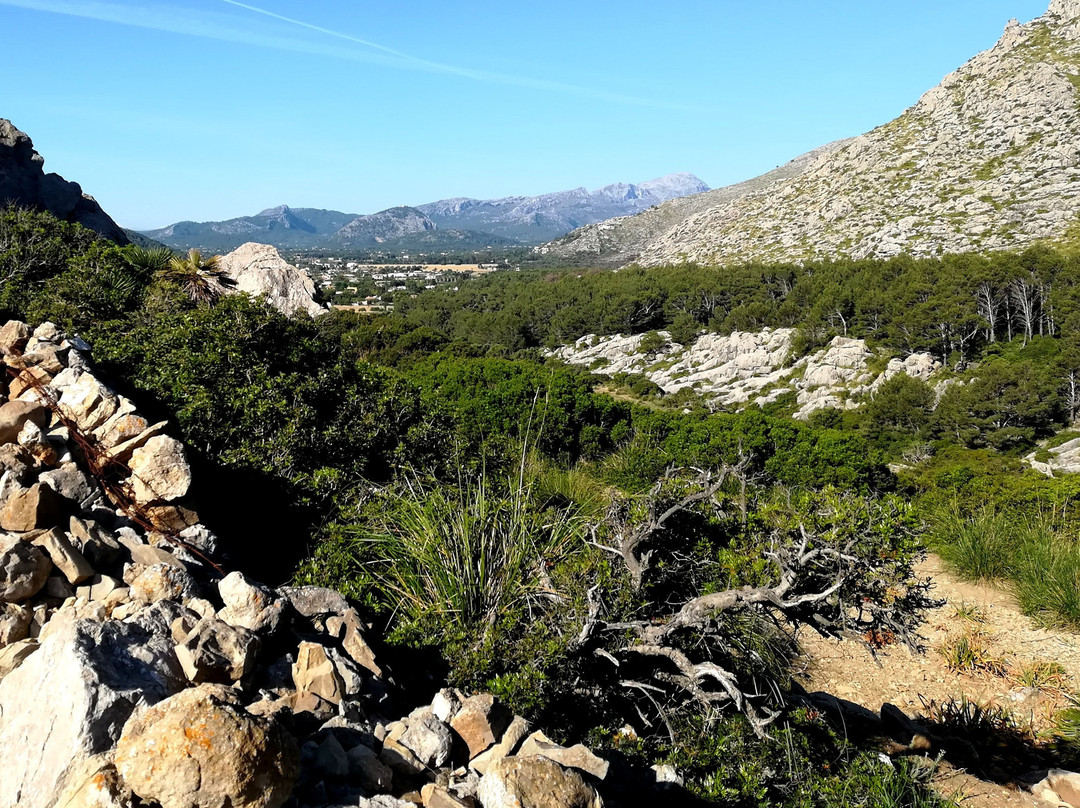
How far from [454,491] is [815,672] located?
4702 millimetres

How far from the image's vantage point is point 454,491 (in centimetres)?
571

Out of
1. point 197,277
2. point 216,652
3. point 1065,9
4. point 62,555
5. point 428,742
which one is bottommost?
point 428,742

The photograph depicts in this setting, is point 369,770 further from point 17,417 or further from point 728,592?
point 17,417

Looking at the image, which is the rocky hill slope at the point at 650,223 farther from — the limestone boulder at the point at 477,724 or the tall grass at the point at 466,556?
the limestone boulder at the point at 477,724

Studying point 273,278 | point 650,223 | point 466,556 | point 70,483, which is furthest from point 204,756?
point 650,223

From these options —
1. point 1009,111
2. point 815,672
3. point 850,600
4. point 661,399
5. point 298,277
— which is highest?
point 1009,111

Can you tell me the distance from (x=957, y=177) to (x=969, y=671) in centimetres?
6716

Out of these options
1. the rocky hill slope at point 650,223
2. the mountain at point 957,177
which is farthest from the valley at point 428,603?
the rocky hill slope at point 650,223

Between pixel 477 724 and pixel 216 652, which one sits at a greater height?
pixel 216 652

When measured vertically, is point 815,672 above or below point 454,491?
below

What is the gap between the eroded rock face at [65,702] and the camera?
6.84 ft

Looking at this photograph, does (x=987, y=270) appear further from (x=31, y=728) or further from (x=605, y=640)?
(x=31, y=728)

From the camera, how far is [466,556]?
4117mm

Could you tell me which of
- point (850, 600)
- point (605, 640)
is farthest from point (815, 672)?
point (605, 640)
